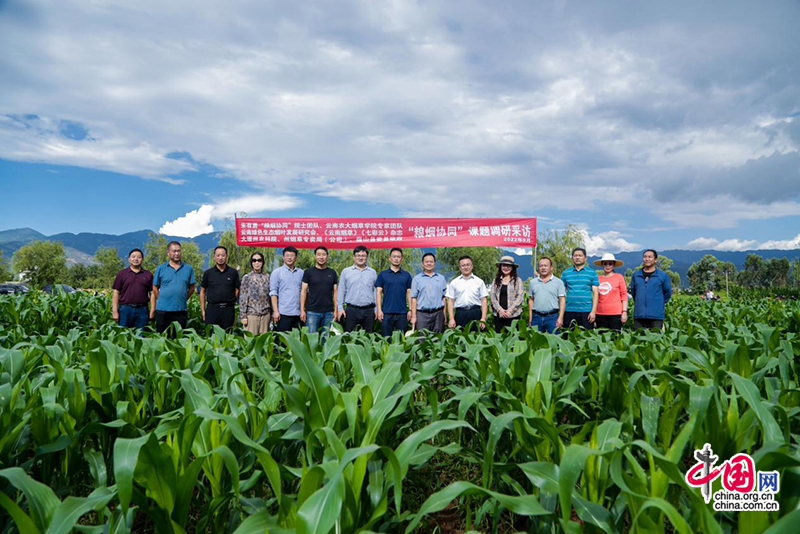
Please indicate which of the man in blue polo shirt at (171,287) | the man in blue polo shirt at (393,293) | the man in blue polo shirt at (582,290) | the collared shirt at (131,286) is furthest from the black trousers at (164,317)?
the man in blue polo shirt at (582,290)

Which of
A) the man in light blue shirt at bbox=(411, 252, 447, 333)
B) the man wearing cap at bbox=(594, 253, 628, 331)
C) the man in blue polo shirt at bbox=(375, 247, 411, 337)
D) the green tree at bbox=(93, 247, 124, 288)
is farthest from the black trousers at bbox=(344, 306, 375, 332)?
the green tree at bbox=(93, 247, 124, 288)

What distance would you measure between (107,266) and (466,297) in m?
84.8

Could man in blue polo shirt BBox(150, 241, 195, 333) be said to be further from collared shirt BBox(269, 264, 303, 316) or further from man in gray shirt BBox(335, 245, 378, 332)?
man in gray shirt BBox(335, 245, 378, 332)

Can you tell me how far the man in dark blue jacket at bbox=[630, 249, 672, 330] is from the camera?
6.18 metres

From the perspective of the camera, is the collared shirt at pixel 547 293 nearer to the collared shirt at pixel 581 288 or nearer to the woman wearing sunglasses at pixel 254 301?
the collared shirt at pixel 581 288

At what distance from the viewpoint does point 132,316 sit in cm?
643

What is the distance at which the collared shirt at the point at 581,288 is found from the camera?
626cm

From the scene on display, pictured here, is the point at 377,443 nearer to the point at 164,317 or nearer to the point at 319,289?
the point at 319,289

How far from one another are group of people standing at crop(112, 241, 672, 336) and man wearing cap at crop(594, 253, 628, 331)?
13mm

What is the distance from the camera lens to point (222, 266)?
6.45 metres

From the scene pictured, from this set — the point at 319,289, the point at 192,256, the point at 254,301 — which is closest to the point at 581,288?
the point at 319,289

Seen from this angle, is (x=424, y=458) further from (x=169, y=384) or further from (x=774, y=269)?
(x=774, y=269)

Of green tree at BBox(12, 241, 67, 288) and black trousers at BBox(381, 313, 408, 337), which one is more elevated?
green tree at BBox(12, 241, 67, 288)

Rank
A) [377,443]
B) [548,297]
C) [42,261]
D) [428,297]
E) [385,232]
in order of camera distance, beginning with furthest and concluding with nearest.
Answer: [42,261] → [385,232] → [428,297] → [548,297] → [377,443]
